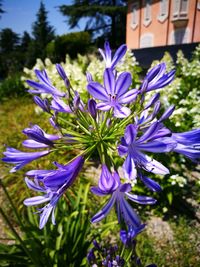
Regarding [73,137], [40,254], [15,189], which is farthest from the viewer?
[15,189]

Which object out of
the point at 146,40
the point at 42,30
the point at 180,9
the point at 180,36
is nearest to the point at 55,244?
the point at 180,36

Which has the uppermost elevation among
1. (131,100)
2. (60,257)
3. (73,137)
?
(131,100)

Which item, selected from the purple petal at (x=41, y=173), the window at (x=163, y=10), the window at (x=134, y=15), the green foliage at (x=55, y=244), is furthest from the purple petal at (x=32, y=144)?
the window at (x=134, y=15)

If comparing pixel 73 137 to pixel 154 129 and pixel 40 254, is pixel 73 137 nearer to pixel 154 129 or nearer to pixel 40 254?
pixel 154 129

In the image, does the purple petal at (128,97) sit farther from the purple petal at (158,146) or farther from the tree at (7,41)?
the tree at (7,41)

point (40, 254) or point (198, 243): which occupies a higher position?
point (40, 254)

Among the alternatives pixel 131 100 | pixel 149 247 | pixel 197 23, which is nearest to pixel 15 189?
pixel 149 247

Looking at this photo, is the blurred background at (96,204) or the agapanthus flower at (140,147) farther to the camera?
the blurred background at (96,204)

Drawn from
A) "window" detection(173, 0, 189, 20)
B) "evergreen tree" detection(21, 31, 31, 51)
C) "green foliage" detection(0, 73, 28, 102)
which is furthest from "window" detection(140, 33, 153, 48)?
"evergreen tree" detection(21, 31, 31, 51)

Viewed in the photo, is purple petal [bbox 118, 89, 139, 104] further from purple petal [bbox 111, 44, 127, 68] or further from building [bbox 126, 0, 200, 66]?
building [bbox 126, 0, 200, 66]
